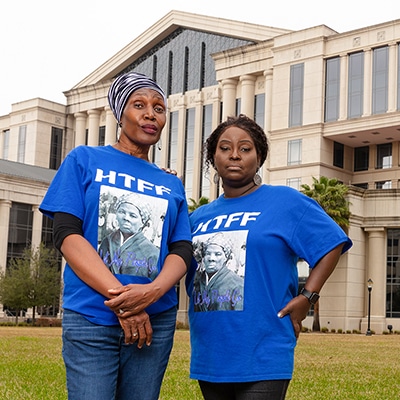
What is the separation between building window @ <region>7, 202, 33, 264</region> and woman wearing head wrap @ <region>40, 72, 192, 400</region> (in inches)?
2390

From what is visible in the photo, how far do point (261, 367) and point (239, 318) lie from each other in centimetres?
29

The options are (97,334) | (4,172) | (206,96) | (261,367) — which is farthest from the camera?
(206,96)

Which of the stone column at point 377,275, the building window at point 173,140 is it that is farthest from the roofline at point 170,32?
the stone column at point 377,275


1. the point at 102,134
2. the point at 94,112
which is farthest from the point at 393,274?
the point at 94,112

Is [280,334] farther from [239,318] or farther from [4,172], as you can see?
[4,172]

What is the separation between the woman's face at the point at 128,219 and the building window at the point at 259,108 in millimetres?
62238

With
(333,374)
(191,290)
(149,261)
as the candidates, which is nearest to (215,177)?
(191,290)

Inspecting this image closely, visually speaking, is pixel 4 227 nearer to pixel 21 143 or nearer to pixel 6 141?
pixel 21 143

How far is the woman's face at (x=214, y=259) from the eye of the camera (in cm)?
426

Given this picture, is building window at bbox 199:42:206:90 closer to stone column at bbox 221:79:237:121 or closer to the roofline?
the roofline

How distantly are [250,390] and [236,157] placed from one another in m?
1.34

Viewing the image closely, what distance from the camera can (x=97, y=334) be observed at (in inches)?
145

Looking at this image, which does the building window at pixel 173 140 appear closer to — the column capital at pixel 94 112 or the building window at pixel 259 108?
the building window at pixel 259 108

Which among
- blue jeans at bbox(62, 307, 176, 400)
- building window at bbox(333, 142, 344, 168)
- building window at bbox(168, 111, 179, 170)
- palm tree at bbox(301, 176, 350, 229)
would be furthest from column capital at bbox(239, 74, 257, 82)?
blue jeans at bbox(62, 307, 176, 400)
